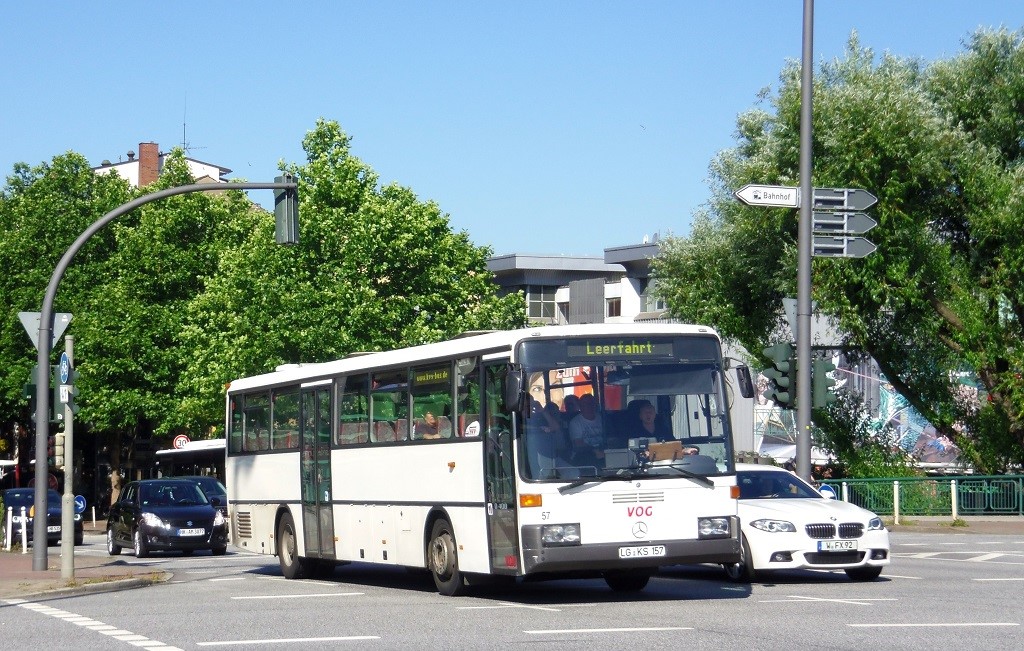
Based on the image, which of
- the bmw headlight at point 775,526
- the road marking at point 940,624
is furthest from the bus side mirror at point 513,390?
the bmw headlight at point 775,526

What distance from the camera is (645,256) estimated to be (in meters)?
88.4

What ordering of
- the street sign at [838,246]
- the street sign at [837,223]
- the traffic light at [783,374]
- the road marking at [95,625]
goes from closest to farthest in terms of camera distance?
the road marking at [95,625], the traffic light at [783,374], the street sign at [838,246], the street sign at [837,223]

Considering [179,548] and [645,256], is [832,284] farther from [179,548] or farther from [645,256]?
[645,256]

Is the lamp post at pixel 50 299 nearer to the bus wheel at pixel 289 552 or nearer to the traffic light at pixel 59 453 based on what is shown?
the traffic light at pixel 59 453

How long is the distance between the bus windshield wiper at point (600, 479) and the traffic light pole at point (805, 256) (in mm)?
9657

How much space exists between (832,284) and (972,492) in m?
5.83

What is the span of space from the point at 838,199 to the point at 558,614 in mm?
12896

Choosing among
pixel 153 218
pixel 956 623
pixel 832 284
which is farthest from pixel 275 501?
pixel 153 218

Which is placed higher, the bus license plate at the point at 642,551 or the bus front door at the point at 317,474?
the bus front door at the point at 317,474

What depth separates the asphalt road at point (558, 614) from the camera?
12.3 metres

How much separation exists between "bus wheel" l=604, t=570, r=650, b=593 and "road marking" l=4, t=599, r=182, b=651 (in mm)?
5571

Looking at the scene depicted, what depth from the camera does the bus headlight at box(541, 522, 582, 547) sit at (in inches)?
616

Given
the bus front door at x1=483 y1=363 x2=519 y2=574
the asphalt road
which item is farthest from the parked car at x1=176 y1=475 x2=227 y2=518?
the bus front door at x1=483 y1=363 x2=519 y2=574

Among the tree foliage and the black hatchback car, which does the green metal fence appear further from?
the tree foliage
